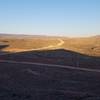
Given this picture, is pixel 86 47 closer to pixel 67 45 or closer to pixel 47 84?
pixel 67 45

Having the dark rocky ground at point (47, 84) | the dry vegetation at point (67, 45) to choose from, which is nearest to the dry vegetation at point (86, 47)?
the dry vegetation at point (67, 45)

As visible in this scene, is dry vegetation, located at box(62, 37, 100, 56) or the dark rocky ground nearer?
the dark rocky ground

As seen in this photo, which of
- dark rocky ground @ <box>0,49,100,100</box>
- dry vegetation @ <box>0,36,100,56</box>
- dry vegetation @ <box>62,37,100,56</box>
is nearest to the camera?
dark rocky ground @ <box>0,49,100,100</box>

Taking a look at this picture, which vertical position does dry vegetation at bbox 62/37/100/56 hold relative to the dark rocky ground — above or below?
above

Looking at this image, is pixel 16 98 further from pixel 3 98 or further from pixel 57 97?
pixel 57 97

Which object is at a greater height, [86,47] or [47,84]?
[86,47]

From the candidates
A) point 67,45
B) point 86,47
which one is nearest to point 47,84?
point 86,47

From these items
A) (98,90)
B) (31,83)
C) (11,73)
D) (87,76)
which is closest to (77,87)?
(98,90)

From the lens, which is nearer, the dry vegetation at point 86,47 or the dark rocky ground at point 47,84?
the dark rocky ground at point 47,84

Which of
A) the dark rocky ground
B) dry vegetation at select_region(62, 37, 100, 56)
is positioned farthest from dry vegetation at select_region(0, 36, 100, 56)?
the dark rocky ground

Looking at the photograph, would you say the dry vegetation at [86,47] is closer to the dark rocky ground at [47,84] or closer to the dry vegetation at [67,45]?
the dry vegetation at [67,45]

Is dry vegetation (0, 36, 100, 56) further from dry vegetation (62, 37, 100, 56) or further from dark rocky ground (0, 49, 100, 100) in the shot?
dark rocky ground (0, 49, 100, 100)
